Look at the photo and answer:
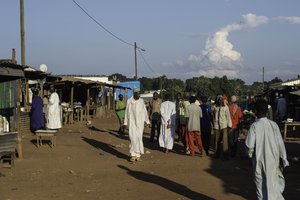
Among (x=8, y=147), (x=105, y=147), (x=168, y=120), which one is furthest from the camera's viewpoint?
(x=105, y=147)

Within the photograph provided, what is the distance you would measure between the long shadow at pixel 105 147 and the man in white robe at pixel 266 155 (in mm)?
7163

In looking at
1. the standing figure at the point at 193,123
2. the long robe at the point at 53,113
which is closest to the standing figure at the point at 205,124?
the standing figure at the point at 193,123

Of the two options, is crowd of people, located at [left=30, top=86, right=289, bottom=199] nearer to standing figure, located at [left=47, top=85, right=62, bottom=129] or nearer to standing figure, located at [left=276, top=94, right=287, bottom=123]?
standing figure, located at [left=47, top=85, right=62, bottom=129]

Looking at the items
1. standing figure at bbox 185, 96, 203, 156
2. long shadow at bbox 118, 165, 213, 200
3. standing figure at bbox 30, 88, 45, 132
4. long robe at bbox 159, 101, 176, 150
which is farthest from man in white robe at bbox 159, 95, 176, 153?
standing figure at bbox 30, 88, 45, 132

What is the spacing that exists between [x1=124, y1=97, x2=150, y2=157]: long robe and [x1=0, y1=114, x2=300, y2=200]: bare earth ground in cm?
40

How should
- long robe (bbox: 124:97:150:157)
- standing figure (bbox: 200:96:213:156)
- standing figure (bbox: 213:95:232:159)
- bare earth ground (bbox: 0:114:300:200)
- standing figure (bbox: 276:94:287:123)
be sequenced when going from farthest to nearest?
1. standing figure (bbox: 276:94:287:123)
2. standing figure (bbox: 200:96:213:156)
3. standing figure (bbox: 213:95:232:159)
4. long robe (bbox: 124:97:150:157)
5. bare earth ground (bbox: 0:114:300:200)

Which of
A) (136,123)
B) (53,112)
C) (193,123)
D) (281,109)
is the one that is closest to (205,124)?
(193,123)

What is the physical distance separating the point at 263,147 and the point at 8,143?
6814 millimetres

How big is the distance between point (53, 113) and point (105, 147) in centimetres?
297

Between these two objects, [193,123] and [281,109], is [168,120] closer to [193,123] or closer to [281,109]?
[193,123]

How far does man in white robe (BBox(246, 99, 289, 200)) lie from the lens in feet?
20.8

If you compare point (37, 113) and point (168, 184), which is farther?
point (37, 113)

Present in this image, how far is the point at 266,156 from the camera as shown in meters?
6.34

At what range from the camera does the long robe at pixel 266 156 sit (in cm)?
632
